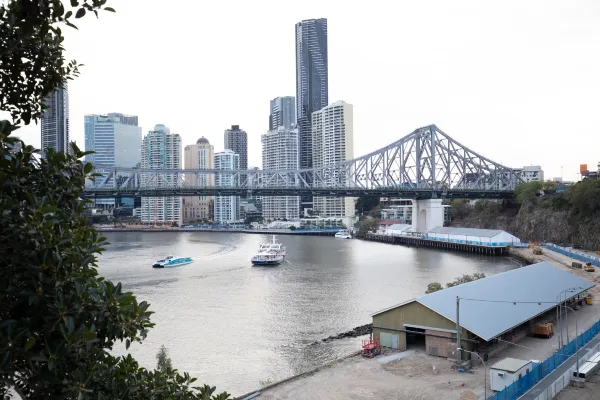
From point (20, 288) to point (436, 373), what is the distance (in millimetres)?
11069

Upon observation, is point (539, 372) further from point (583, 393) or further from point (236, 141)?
point (236, 141)

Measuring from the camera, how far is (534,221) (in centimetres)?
5225

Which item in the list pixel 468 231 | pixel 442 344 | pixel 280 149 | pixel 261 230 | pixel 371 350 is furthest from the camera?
pixel 280 149

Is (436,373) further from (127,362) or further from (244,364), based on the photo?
(127,362)

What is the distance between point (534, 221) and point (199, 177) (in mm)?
93120

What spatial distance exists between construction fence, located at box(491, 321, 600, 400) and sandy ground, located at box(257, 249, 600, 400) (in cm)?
61

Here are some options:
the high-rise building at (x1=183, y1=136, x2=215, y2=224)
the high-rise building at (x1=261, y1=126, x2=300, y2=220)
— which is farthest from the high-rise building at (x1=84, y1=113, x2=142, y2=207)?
the high-rise building at (x1=261, y1=126, x2=300, y2=220)

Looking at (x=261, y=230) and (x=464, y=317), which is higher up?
(x=464, y=317)

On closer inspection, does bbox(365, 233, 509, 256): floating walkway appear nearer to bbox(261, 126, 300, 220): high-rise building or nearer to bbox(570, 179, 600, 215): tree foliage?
bbox(570, 179, 600, 215): tree foliage

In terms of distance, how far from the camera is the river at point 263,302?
15.1 m

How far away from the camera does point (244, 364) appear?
1483 centimetres

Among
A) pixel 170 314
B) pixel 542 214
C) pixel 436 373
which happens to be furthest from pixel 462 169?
pixel 436 373

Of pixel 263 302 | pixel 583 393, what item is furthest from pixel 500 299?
pixel 263 302

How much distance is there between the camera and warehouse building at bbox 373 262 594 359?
13570 millimetres
